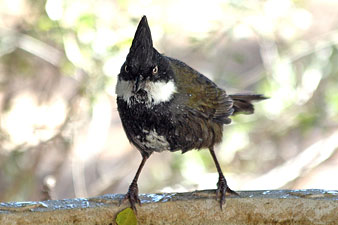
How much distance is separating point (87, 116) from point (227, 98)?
1814 millimetres

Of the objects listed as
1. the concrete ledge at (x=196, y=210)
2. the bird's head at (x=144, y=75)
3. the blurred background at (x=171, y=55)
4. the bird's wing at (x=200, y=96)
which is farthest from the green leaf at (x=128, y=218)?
the blurred background at (x=171, y=55)

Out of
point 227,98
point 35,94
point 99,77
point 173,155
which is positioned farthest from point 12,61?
point 227,98

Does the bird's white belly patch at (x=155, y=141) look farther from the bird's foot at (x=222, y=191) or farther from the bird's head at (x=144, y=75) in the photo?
the bird's foot at (x=222, y=191)

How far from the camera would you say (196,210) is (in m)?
2.84

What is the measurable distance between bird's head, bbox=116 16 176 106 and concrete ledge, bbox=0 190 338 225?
62cm

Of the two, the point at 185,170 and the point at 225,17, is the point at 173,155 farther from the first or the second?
the point at 225,17

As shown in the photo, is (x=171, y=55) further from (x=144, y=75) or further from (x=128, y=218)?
(x=128, y=218)

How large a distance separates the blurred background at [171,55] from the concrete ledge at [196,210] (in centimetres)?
181

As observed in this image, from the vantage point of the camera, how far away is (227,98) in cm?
393

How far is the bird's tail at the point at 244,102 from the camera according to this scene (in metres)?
4.13

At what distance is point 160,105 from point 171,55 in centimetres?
247

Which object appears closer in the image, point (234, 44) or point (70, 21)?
point (70, 21)

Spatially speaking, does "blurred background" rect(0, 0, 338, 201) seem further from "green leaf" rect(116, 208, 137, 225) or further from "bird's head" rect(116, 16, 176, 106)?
"green leaf" rect(116, 208, 137, 225)

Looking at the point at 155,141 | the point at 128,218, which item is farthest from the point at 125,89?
the point at 128,218
